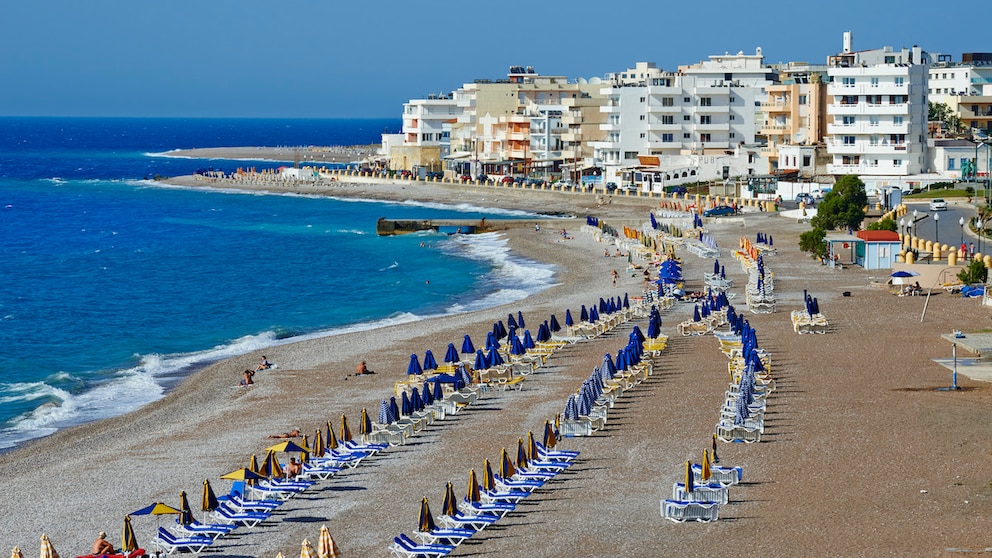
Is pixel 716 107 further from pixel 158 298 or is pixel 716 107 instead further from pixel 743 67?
pixel 158 298

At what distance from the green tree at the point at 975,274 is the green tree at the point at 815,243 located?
34.4 ft

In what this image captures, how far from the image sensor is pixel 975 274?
40750 mm

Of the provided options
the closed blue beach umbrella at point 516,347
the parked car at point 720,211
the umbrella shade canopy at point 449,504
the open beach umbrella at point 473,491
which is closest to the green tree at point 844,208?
the parked car at point 720,211

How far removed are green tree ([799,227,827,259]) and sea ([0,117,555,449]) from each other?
33.2ft

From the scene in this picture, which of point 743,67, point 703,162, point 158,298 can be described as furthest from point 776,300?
point 743,67

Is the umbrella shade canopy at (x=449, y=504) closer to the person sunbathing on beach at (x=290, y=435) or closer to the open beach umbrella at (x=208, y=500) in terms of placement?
the open beach umbrella at (x=208, y=500)

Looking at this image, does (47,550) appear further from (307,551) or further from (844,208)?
(844,208)

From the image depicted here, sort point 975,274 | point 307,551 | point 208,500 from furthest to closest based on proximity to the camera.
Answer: point 975,274 < point 208,500 < point 307,551

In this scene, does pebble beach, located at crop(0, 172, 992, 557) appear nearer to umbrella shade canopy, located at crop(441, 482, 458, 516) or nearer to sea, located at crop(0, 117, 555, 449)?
umbrella shade canopy, located at crop(441, 482, 458, 516)

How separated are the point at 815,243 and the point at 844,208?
441 centimetres

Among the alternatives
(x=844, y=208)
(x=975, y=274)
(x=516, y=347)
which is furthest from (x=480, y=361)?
(x=844, y=208)

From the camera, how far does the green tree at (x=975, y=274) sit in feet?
134

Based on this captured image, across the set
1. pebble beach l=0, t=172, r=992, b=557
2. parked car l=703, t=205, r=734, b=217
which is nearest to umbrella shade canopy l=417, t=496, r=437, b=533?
pebble beach l=0, t=172, r=992, b=557

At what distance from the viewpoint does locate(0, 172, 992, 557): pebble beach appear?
20109mm
